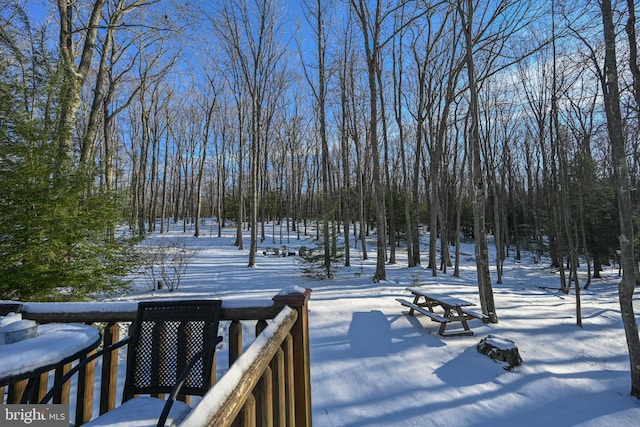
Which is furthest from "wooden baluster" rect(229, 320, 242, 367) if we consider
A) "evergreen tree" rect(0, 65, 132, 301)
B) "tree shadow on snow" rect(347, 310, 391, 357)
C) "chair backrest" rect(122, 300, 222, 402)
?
"evergreen tree" rect(0, 65, 132, 301)

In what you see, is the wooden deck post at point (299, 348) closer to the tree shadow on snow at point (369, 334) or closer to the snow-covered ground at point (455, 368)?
the snow-covered ground at point (455, 368)

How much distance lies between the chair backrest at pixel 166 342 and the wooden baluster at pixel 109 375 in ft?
0.82

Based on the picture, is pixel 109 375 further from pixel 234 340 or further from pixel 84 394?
pixel 234 340

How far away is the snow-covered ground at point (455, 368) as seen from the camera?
344cm

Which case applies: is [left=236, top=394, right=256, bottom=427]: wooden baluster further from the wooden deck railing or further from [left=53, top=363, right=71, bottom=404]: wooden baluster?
[left=53, top=363, right=71, bottom=404]: wooden baluster

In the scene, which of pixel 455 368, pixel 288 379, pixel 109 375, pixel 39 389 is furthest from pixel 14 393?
pixel 455 368

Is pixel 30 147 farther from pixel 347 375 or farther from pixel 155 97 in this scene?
pixel 155 97

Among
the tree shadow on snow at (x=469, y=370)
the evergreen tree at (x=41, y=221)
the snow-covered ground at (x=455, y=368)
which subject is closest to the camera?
the snow-covered ground at (x=455, y=368)

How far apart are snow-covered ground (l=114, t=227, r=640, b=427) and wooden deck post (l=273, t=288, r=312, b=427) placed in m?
1.57

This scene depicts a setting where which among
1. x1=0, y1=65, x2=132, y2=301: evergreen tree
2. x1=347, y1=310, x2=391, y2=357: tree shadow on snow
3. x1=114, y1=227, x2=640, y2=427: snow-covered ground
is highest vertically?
x1=0, y1=65, x2=132, y2=301: evergreen tree

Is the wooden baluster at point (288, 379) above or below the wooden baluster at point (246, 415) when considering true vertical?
below

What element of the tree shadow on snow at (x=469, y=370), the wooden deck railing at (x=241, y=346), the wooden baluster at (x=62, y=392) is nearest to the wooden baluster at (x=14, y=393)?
the wooden deck railing at (x=241, y=346)

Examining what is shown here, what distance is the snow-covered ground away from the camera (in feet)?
11.3

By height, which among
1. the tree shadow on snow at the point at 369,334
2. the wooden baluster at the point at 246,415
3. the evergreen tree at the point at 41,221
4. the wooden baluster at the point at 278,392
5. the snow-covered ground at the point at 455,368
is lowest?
the snow-covered ground at the point at 455,368
